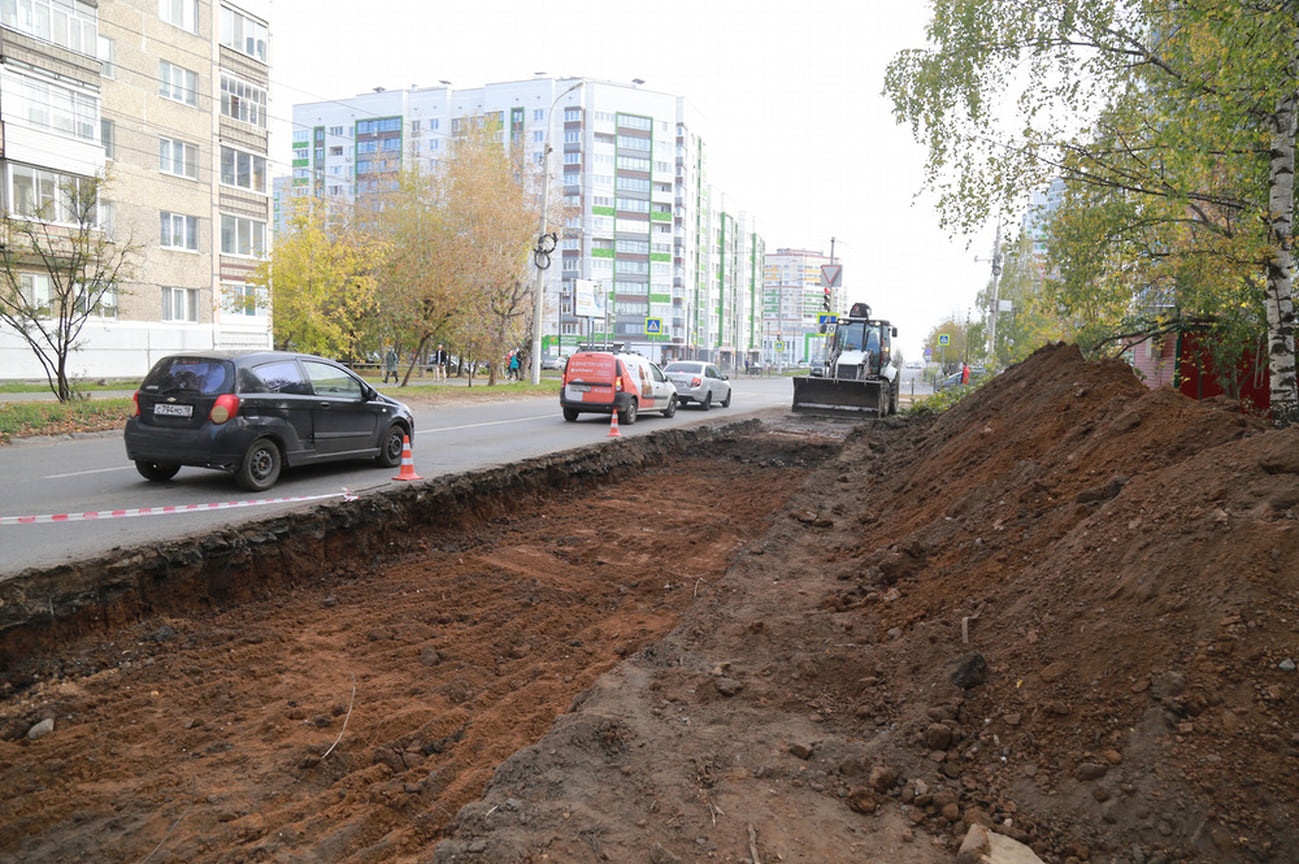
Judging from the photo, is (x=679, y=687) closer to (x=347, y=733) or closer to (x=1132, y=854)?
(x=347, y=733)

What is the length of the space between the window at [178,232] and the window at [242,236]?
1.54m

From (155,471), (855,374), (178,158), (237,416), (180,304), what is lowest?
(155,471)

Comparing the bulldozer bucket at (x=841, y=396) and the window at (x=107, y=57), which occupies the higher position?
the window at (x=107, y=57)

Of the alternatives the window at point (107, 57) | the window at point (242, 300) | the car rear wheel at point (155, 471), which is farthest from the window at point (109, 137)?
the car rear wheel at point (155, 471)

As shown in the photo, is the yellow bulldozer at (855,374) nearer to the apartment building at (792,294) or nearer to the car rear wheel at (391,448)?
the car rear wheel at (391,448)

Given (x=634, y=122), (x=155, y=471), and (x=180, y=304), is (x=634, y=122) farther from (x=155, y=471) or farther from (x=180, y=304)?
(x=155, y=471)

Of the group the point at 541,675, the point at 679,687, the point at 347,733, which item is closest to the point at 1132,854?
the point at 679,687

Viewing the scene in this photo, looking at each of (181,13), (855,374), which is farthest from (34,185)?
(855,374)

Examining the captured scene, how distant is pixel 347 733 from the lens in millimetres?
4148

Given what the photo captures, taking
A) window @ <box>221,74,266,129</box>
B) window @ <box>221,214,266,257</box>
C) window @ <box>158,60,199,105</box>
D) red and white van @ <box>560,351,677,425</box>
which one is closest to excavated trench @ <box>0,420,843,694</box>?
red and white van @ <box>560,351,677,425</box>

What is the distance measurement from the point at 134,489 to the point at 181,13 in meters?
33.5

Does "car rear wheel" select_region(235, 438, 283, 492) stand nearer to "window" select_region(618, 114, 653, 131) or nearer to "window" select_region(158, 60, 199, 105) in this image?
"window" select_region(158, 60, 199, 105)

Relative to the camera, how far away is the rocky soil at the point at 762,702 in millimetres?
2904

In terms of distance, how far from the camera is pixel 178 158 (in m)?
33.3
